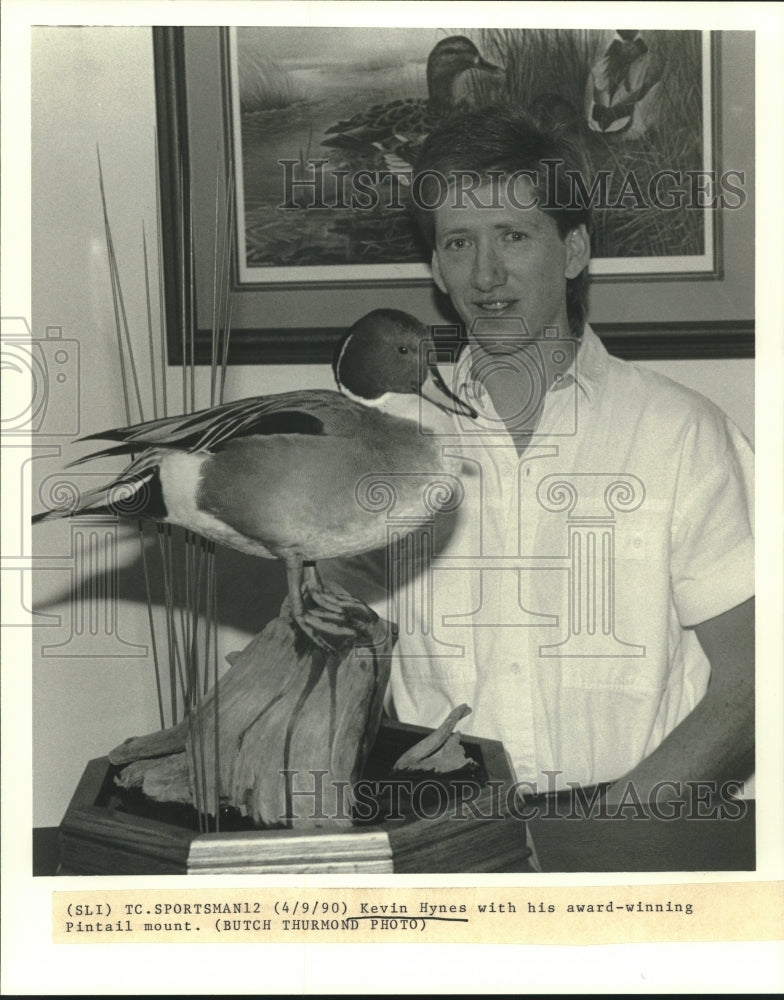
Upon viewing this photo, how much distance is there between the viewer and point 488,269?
1.00 metres

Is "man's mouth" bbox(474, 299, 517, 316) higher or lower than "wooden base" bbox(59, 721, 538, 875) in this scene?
higher

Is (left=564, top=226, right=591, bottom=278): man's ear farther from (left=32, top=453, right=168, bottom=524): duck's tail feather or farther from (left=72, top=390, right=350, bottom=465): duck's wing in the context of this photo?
(left=32, top=453, right=168, bottom=524): duck's tail feather

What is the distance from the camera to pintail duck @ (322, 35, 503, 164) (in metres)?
1.00

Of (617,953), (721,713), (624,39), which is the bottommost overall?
(617,953)

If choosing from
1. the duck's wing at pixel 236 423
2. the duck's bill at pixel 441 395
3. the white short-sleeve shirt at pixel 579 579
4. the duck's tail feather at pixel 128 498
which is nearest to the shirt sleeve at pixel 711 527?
the white short-sleeve shirt at pixel 579 579

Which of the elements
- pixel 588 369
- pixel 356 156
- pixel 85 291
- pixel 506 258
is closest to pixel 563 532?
pixel 588 369

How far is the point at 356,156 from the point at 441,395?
24 centimetres

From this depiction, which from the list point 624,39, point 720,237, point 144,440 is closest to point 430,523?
point 144,440

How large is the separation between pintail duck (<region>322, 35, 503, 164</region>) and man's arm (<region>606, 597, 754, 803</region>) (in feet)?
Answer: 1.77

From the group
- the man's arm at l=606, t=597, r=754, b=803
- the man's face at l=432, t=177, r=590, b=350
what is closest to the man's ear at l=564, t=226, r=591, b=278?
the man's face at l=432, t=177, r=590, b=350

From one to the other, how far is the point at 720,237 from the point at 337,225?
366 millimetres

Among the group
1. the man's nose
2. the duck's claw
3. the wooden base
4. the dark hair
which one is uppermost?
the dark hair

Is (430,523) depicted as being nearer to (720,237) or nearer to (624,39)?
(720,237)

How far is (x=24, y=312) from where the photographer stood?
1.01 meters
